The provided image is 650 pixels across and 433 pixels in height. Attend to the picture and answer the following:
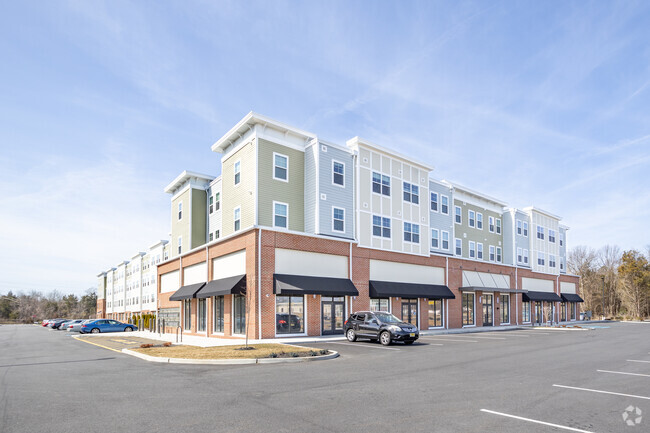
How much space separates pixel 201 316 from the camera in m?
33.6

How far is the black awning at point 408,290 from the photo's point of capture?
103 feet

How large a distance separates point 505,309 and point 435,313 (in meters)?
13.6

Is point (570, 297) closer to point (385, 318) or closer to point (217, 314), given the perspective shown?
point (385, 318)

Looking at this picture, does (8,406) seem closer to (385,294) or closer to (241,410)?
(241,410)

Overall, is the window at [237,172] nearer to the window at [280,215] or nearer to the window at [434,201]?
the window at [280,215]

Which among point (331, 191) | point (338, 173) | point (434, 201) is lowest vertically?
point (331, 191)

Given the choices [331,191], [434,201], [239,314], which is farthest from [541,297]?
→ [239,314]

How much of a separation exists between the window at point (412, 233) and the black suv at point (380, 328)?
13.0 metres

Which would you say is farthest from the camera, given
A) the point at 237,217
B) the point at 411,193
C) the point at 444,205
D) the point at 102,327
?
the point at 102,327

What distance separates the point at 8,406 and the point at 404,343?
1724 cm

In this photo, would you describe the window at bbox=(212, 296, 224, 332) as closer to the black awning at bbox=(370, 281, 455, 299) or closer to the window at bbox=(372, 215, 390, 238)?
the black awning at bbox=(370, 281, 455, 299)

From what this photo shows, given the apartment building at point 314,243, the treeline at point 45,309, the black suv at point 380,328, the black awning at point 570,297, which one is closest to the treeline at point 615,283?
the black awning at point 570,297

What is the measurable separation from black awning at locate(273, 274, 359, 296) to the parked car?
2419 centimetres

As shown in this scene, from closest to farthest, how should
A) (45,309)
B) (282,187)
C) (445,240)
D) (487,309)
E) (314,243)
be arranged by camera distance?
(314,243), (282,187), (445,240), (487,309), (45,309)
